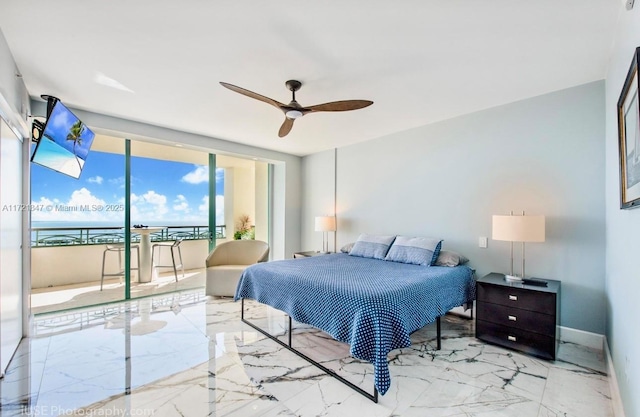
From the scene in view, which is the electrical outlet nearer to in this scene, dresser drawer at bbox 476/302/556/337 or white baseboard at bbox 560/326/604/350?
dresser drawer at bbox 476/302/556/337

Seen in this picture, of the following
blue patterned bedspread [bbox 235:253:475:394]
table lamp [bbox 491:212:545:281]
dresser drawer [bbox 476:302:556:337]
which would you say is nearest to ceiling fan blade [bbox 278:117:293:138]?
blue patterned bedspread [bbox 235:253:475:394]

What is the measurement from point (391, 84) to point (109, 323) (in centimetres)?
397

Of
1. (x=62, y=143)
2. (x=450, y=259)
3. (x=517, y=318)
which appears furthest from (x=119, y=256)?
(x=517, y=318)

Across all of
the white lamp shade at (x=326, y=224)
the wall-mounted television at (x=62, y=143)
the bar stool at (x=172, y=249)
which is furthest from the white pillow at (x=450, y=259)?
the bar stool at (x=172, y=249)

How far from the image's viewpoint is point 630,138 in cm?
160

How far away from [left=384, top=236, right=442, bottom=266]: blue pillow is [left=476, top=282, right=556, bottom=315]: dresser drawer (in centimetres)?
61

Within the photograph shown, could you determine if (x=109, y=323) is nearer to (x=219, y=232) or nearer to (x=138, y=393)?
(x=138, y=393)

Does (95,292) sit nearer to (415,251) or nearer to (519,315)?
(415,251)

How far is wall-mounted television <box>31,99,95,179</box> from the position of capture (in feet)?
8.62

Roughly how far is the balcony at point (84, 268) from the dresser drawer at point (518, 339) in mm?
4308

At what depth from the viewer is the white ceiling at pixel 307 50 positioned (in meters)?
1.77

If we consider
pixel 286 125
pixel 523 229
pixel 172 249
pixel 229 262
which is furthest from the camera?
pixel 172 249

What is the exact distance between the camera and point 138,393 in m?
2.01

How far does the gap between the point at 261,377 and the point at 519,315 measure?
2273 millimetres
